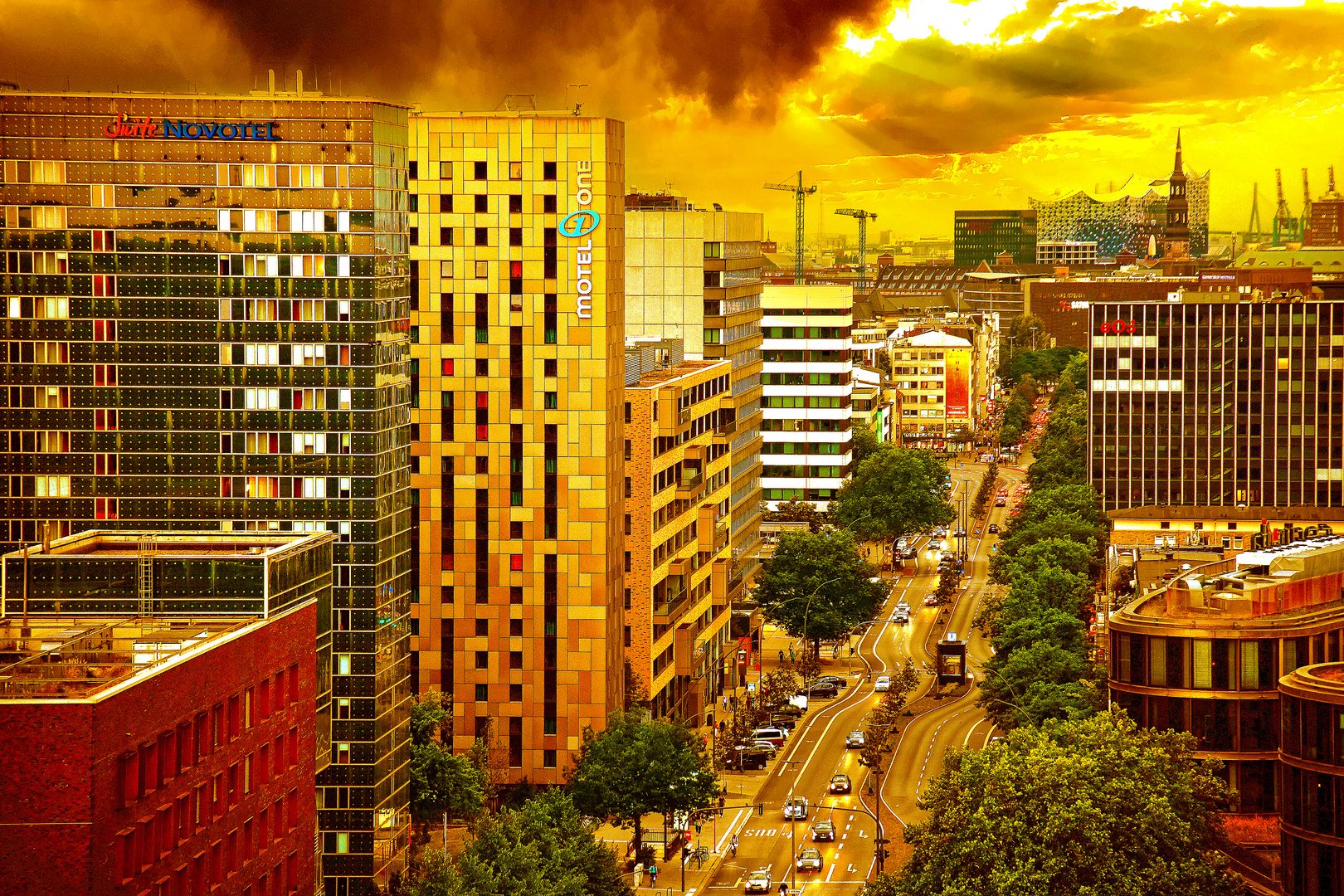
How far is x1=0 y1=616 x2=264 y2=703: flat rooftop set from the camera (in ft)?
268

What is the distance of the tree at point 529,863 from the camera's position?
104 m

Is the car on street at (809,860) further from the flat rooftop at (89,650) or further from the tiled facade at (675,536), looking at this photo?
the flat rooftop at (89,650)

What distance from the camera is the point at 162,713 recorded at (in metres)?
83.9

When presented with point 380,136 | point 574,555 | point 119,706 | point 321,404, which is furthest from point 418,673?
point 119,706

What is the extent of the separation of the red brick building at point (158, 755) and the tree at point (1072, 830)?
3340 cm

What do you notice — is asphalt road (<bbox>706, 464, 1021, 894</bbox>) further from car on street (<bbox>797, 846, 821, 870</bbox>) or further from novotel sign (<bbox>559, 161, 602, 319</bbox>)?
novotel sign (<bbox>559, 161, 602, 319</bbox>)

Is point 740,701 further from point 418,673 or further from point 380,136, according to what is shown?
point 380,136

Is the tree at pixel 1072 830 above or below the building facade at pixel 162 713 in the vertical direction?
below

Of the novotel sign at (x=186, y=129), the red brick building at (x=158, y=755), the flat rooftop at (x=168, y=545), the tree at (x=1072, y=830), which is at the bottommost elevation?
the tree at (x=1072, y=830)

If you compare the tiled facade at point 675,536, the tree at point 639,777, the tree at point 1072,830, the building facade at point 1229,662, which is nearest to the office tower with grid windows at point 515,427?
the tiled facade at point 675,536

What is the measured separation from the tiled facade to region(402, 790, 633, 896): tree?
1677 inches

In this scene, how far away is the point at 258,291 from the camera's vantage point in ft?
424

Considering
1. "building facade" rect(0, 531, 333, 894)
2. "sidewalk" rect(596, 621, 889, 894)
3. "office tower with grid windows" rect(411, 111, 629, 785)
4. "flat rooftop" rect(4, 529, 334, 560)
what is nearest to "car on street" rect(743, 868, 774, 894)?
"sidewalk" rect(596, 621, 889, 894)

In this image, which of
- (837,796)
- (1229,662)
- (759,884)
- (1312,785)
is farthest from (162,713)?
(837,796)
